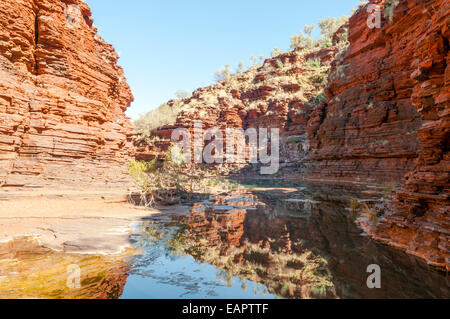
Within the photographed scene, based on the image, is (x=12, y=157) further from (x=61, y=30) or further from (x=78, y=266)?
(x=78, y=266)

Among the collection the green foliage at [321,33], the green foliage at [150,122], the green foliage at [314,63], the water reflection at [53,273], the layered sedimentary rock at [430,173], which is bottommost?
the water reflection at [53,273]

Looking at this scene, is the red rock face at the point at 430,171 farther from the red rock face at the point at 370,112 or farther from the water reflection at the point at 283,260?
the red rock face at the point at 370,112

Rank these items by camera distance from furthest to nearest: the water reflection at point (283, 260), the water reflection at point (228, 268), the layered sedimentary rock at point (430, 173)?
the layered sedimentary rock at point (430, 173) → the water reflection at point (283, 260) → the water reflection at point (228, 268)

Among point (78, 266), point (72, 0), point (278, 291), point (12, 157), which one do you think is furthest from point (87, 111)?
point (278, 291)

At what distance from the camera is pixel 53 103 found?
1219 centimetres

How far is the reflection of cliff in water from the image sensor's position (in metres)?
3.78

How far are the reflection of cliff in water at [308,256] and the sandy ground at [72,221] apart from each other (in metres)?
2.06

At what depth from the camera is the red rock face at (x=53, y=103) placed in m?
10.8

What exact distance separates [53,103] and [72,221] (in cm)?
781

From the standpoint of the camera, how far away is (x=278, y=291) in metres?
3.75

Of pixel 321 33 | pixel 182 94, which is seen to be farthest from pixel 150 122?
pixel 321 33

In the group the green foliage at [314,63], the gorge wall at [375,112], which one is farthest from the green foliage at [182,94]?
the green foliage at [314,63]

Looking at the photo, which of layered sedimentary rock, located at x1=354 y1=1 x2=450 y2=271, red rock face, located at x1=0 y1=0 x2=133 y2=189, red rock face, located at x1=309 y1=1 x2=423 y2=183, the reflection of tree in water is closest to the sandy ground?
the reflection of tree in water
